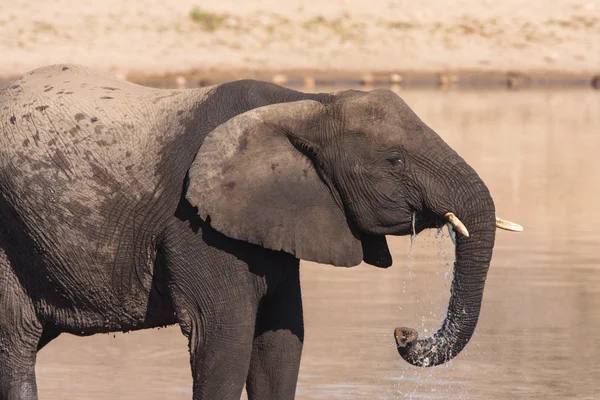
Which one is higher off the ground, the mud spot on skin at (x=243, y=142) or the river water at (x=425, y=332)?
the mud spot on skin at (x=243, y=142)

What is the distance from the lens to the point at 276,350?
6.85 m

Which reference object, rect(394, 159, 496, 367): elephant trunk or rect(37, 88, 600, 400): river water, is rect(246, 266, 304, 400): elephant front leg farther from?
rect(394, 159, 496, 367): elephant trunk

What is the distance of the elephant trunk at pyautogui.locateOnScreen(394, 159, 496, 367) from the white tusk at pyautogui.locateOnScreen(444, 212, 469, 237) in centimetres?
2

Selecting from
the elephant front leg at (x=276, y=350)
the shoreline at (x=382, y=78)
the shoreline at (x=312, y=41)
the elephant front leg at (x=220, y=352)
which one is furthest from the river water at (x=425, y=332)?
the shoreline at (x=312, y=41)

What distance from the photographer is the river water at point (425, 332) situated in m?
8.48

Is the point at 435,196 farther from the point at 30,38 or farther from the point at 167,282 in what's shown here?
the point at 30,38

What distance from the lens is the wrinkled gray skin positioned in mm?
6234

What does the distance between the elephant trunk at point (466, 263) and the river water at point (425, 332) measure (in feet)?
1.46

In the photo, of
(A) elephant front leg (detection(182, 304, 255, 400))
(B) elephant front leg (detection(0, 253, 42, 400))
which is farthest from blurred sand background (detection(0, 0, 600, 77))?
(A) elephant front leg (detection(182, 304, 255, 400))

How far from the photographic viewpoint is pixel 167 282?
652 cm

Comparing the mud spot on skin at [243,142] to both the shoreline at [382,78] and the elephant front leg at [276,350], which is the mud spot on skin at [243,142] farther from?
the shoreline at [382,78]

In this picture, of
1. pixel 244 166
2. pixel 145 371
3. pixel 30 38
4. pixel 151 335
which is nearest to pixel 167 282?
pixel 244 166

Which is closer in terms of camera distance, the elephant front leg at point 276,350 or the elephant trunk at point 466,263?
the elephant trunk at point 466,263

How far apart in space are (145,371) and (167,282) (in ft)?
7.85
